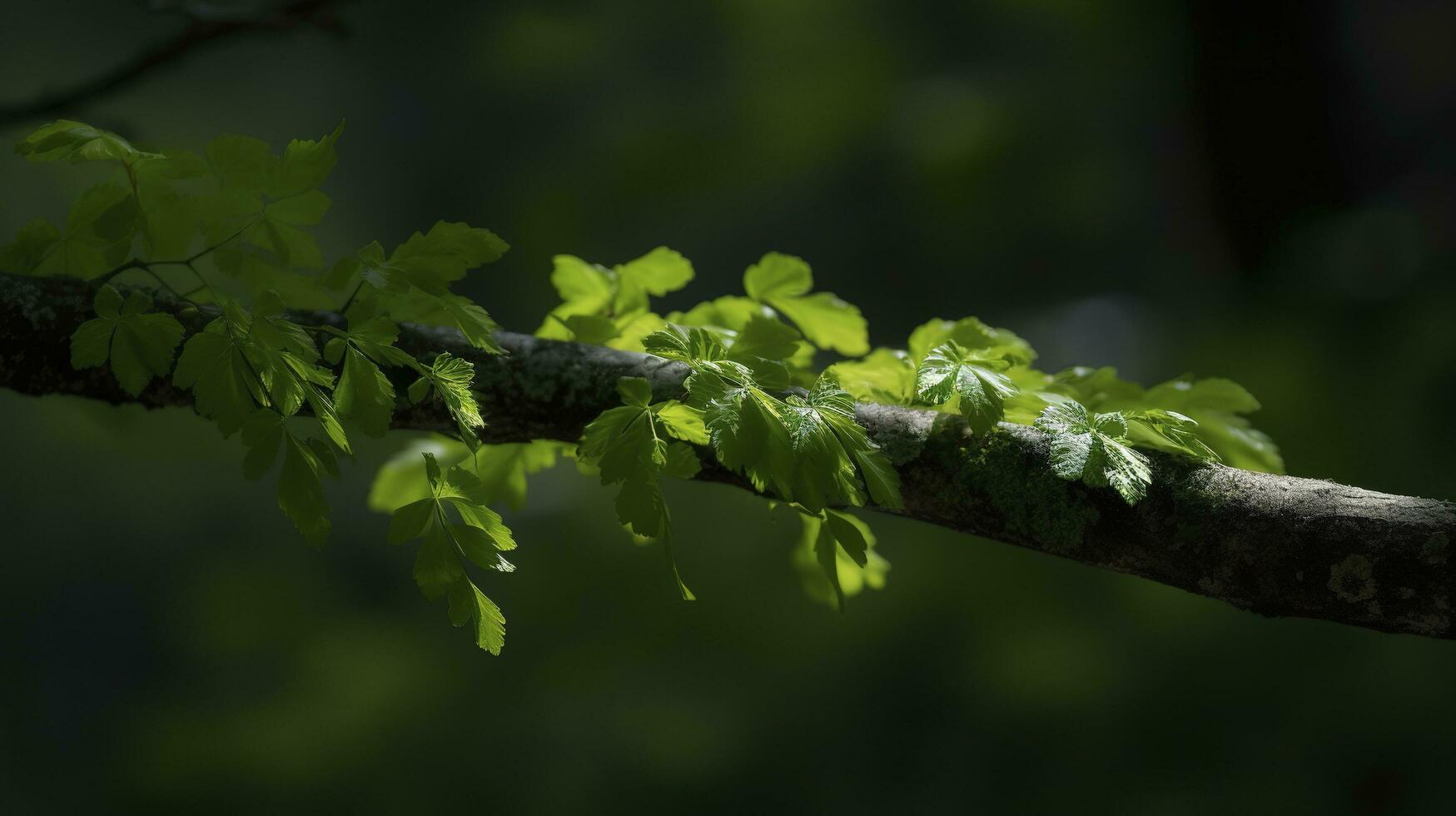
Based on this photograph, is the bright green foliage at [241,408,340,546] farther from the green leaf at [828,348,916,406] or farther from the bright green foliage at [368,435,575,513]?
the green leaf at [828,348,916,406]

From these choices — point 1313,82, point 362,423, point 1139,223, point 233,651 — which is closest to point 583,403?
point 362,423

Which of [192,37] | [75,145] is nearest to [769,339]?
[75,145]

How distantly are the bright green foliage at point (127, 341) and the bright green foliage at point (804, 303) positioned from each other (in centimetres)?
41

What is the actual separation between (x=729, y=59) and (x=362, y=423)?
1.93 meters

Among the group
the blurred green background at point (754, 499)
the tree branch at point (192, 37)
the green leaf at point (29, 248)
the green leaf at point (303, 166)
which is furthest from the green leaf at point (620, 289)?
the blurred green background at point (754, 499)

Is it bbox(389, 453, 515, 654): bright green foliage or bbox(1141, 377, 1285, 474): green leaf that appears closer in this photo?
bbox(389, 453, 515, 654): bright green foliage

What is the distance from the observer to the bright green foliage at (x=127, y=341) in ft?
1.79

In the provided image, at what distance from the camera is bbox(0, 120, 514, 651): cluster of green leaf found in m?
0.52

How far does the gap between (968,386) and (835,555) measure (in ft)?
0.44

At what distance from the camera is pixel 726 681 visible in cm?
216

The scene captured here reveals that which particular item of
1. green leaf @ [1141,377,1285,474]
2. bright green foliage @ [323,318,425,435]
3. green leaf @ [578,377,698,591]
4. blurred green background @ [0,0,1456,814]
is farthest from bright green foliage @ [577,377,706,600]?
blurred green background @ [0,0,1456,814]

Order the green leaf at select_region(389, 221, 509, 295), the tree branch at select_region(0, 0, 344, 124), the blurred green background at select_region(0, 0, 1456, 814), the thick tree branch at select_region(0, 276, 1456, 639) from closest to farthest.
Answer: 1. the thick tree branch at select_region(0, 276, 1456, 639)
2. the green leaf at select_region(389, 221, 509, 295)
3. the tree branch at select_region(0, 0, 344, 124)
4. the blurred green background at select_region(0, 0, 1456, 814)

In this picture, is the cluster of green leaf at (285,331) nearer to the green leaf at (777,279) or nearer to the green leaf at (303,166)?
the green leaf at (303,166)

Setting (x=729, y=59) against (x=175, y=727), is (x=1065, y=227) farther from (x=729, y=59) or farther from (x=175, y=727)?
(x=175, y=727)
